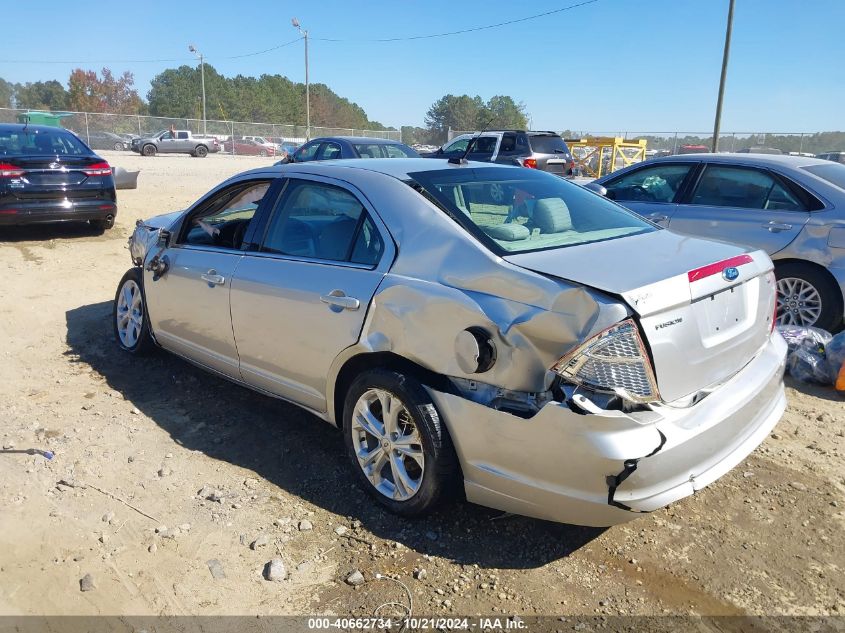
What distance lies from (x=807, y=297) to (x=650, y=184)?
192 cm

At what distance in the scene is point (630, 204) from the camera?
6668mm

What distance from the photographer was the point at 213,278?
4098 millimetres

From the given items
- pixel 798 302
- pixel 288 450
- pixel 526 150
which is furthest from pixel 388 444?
pixel 526 150

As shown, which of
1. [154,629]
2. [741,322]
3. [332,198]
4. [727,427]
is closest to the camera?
[154,629]

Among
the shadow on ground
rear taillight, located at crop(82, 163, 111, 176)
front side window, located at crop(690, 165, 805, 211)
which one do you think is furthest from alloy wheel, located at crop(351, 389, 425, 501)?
rear taillight, located at crop(82, 163, 111, 176)

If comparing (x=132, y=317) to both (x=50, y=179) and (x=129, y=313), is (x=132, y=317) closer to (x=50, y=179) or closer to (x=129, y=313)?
(x=129, y=313)

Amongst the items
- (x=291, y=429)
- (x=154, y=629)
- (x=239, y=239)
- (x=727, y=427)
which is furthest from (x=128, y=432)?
(x=727, y=427)

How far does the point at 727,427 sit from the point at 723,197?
408 centimetres

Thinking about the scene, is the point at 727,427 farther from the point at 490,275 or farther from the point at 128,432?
the point at 128,432

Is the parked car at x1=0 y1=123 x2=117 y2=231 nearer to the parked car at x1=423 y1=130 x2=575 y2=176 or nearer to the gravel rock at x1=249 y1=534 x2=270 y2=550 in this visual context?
the gravel rock at x1=249 y1=534 x2=270 y2=550

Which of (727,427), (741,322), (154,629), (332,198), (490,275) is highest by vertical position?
(332,198)

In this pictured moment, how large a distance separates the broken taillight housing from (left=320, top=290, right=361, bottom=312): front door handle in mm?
1146

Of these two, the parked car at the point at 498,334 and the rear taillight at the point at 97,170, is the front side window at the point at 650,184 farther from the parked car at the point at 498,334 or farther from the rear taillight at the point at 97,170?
the rear taillight at the point at 97,170

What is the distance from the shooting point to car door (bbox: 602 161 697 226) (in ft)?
21.1
